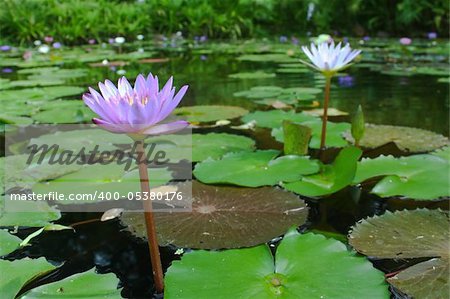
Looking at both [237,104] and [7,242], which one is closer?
[7,242]

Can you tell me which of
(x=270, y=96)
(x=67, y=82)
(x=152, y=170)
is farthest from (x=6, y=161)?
(x=67, y=82)

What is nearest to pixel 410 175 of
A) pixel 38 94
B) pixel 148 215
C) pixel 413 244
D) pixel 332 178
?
pixel 332 178

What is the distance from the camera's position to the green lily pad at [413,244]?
2.48 ft

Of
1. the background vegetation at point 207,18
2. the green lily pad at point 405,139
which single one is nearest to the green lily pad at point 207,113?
the green lily pad at point 405,139

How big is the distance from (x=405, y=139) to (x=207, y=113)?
0.93 metres

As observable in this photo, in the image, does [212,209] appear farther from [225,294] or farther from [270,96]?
[270,96]

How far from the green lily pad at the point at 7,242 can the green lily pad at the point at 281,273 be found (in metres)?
0.37

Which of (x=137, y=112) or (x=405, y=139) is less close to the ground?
(x=137, y=112)

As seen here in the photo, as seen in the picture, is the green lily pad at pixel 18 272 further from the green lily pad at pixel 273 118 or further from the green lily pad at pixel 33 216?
the green lily pad at pixel 273 118

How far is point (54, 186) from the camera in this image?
1229 millimetres

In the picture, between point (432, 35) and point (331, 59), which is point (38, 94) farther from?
point (432, 35)

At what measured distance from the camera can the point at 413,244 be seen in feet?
2.93

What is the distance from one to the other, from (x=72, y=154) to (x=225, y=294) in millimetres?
964

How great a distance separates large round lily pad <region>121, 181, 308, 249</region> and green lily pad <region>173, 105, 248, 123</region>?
91 cm
